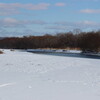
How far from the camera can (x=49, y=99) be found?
27.2 feet

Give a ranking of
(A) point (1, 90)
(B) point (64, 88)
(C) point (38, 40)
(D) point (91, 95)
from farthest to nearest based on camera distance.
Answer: (C) point (38, 40), (B) point (64, 88), (A) point (1, 90), (D) point (91, 95)

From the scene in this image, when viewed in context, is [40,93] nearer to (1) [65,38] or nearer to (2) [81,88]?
(2) [81,88]

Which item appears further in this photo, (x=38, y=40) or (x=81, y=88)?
(x=38, y=40)

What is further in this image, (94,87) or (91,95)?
(94,87)

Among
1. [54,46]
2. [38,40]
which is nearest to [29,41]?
[38,40]

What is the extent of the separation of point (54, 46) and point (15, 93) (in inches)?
4168

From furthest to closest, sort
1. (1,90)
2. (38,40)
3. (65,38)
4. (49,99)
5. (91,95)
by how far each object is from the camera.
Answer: (38,40), (65,38), (1,90), (91,95), (49,99)

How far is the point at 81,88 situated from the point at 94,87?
54cm

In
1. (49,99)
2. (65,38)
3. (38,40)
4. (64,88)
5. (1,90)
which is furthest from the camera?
(38,40)

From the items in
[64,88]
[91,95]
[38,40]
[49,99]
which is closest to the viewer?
[49,99]

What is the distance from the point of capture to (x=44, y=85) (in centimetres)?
1112

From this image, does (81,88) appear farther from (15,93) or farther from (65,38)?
(65,38)

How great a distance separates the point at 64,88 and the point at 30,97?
2.26 metres

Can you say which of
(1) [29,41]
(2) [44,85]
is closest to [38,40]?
(1) [29,41]
